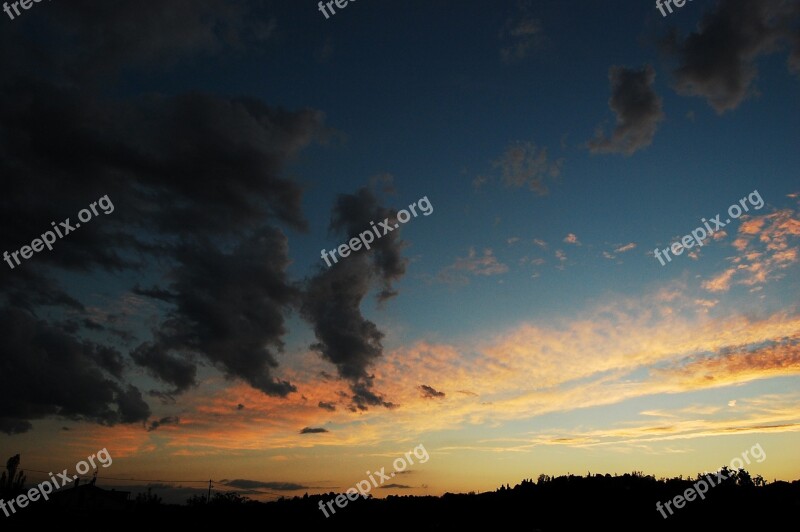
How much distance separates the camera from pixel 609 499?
4781 centimetres

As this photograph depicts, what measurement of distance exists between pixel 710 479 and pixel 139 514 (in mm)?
89049

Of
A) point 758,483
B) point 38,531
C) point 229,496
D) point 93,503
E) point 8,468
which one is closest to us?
point 758,483

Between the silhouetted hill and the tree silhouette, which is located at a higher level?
the tree silhouette

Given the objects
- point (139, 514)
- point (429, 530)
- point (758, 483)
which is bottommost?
point (758, 483)

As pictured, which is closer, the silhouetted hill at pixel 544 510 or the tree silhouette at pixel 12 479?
the silhouetted hill at pixel 544 510

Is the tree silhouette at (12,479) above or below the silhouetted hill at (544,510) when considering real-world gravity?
above

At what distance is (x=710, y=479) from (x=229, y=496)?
410ft

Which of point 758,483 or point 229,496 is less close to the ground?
point 229,496

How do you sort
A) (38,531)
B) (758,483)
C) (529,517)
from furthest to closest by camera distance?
(38,531), (529,517), (758,483)

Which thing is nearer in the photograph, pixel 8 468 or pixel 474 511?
pixel 474 511

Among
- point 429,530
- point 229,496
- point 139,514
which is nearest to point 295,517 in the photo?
point 429,530

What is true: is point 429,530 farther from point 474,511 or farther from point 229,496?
point 229,496

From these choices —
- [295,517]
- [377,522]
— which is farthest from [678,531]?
[295,517]

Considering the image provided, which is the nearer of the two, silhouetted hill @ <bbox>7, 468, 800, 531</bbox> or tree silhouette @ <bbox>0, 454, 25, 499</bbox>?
silhouetted hill @ <bbox>7, 468, 800, 531</bbox>
